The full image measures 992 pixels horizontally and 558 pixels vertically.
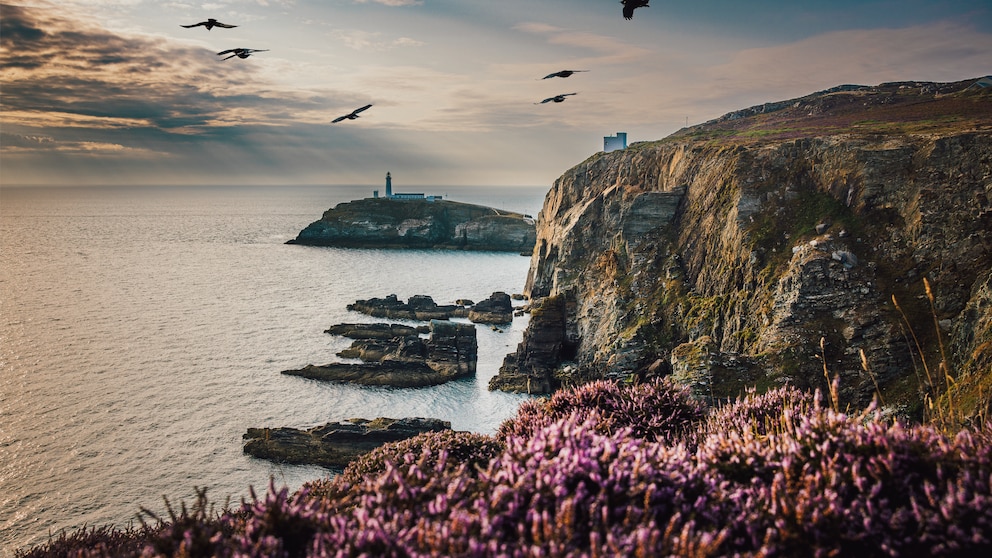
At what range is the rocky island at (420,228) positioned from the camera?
509ft

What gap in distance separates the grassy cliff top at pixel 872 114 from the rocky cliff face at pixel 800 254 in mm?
374

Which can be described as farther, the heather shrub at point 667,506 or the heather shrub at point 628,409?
the heather shrub at point 628,409

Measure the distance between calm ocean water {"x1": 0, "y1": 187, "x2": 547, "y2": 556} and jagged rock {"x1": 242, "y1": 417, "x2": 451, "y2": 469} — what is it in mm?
949

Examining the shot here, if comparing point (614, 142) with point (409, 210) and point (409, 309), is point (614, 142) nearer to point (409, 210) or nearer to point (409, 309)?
point (409, 309)

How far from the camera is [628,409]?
11305mm

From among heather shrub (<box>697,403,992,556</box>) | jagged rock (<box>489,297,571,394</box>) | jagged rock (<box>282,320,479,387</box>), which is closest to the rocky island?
jagged rock (<box>489,297,571,394</box>)

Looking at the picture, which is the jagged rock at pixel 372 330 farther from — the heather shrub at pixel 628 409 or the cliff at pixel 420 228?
the cliff at pixel 420 228

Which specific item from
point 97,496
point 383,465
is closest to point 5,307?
point 97,496

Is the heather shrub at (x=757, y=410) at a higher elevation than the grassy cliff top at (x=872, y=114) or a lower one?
lower

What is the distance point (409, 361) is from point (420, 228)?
106 m

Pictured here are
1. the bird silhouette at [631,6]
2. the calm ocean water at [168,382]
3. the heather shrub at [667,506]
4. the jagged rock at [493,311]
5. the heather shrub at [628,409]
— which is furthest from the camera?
the jagged rock at [493,311]

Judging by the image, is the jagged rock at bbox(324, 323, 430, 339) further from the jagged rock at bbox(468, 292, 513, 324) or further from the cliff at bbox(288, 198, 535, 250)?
the cliff at bbox(288, 198, 535, 250)

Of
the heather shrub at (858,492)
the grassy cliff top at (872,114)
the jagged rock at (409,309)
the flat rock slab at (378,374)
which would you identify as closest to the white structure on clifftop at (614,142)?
the grassy cliff top at (872,114)

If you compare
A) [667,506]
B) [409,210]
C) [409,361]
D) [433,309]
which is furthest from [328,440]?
[409,210]
